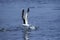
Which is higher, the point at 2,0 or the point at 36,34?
the point at 2,0

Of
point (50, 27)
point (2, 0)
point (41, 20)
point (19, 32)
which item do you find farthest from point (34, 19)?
point (2, 0)

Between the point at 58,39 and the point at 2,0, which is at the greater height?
the point at 2,0

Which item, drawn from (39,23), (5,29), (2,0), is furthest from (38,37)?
(2,0)

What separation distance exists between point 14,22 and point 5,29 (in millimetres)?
5054

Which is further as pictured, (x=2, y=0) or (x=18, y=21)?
(x=2, y=0)

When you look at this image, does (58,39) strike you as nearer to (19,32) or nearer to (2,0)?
→ (19,32)

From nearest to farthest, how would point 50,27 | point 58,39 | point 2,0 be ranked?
point 58,39 < point 50,27 < point 2,0

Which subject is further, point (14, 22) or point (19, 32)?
point (14, 22)

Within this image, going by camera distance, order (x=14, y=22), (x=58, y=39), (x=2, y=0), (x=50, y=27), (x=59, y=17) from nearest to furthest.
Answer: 1. (x=58, y=39)
2. (x=50, y=27)
3. (x=14, y=22)
4. (x=59, y=17)
5. (x=2, y=0)

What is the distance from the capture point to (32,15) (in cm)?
3625

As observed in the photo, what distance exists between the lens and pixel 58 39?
25.7 metres

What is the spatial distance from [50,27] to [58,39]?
3.89 m

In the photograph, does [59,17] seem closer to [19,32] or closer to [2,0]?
[19,32]

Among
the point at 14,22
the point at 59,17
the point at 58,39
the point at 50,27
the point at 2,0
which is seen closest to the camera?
the point at 58,39
